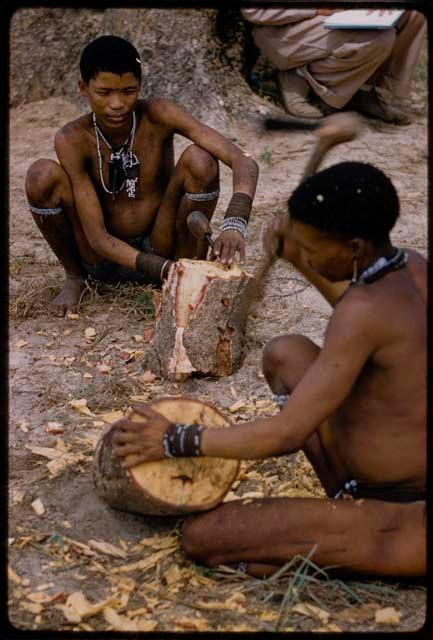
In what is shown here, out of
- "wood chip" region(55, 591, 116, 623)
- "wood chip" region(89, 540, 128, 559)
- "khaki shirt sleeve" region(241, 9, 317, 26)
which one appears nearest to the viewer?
"wood chip" region(55, 591, 116, 623)

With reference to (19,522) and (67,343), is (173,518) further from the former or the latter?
(67,343)

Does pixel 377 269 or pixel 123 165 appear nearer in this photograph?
pixel 377 269

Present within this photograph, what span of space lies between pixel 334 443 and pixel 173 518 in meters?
0.61

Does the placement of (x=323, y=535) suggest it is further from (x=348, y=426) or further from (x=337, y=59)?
(x=337, y=59)

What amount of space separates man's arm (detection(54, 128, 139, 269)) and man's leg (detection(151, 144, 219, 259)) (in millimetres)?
278

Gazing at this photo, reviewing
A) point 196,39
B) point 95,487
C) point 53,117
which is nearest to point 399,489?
point 95,487

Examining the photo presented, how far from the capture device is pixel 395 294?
2.31 meters

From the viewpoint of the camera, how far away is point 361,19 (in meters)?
6.63

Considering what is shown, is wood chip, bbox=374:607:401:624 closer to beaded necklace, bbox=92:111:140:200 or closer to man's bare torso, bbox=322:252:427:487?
man's bare torso, bbox=322:252:427:487

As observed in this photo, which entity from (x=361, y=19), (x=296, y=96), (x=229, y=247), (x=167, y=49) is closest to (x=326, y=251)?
(x=229, y=247)

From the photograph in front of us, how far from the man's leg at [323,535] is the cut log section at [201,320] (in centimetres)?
115

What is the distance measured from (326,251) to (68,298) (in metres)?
2.27

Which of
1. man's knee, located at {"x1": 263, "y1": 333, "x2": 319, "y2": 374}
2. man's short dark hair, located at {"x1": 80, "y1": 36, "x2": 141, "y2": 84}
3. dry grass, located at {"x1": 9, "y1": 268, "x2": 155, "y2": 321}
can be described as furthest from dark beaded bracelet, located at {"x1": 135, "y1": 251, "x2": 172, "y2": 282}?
man's knee, located at {"x1": 263, "y1": 333, "x2": 319, "y2": 374}

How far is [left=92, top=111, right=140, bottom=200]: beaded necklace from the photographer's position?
4062 mm
